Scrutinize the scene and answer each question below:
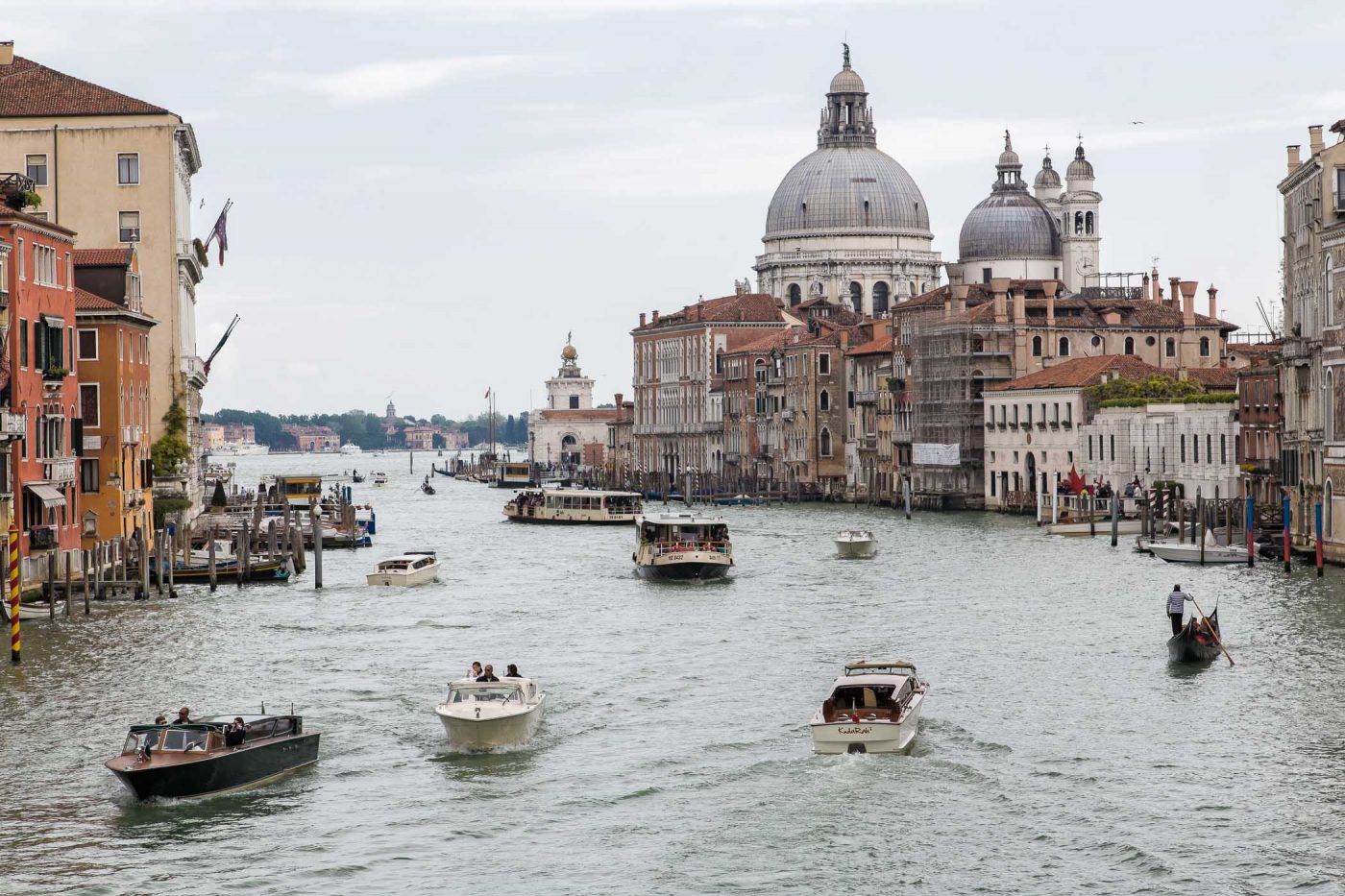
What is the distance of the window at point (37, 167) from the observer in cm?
6500

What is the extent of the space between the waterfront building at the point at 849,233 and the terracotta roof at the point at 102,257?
9337 cm

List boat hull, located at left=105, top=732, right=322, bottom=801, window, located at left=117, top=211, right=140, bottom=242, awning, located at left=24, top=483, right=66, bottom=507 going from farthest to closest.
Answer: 1. window, located at left=117, top=211, right=140, bottom=242
2. awning, located at left=24, top=483, right=66, bottom=507
3. boat hull, located at left=105, top=732, right=322, bottom=801

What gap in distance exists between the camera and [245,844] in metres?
23.8

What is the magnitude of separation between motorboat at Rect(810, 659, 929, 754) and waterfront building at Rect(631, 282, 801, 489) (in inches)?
3686

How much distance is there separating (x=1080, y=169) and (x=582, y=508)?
162 feet

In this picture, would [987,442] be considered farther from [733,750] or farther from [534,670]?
[733,750]

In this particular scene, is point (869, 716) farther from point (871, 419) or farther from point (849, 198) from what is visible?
point (849, 198)

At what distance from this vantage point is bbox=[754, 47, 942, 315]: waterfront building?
14800 centimetres

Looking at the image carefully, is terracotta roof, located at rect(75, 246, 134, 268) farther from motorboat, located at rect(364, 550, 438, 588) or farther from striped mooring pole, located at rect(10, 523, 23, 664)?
striped mooring pole, located at rect(10, 523, 23, 664)

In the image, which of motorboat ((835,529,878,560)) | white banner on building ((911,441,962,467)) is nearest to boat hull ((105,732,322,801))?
motorboat ((835,529,878,560))

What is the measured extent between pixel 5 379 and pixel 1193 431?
41391 mm

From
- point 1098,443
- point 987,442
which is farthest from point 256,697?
point 987,442

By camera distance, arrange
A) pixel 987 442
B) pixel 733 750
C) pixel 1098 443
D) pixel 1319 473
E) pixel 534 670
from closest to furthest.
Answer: pixel 733 750, pixel 534 670, pixel 1319 473, pixel 1098 443, pixel 987 442

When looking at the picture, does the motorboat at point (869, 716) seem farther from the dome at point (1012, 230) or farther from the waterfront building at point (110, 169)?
the dome at point (1012, 230)
